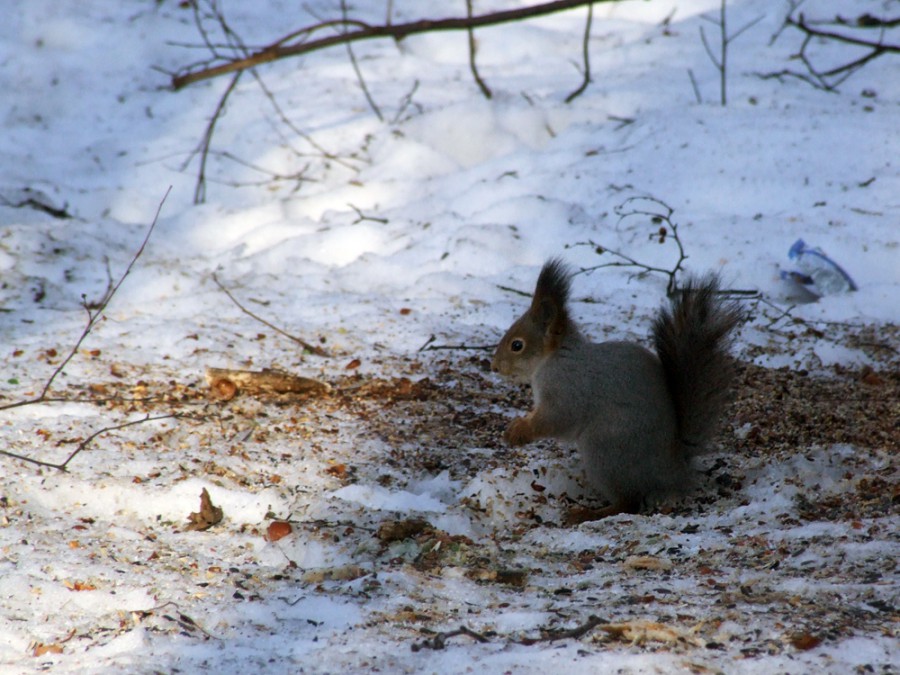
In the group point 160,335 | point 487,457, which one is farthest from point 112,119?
point 487,457

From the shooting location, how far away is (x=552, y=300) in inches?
112

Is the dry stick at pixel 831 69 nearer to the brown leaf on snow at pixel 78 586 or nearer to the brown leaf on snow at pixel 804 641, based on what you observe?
the brown leaf on snow at pixel 804 641

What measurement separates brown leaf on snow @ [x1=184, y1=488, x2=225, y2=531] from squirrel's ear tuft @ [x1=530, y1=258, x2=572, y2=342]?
41.7 inches

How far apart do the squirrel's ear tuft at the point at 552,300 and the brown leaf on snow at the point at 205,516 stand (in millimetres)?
1059

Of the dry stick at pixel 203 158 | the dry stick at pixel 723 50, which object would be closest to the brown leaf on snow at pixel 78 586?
the dry stick at pixel 203 158

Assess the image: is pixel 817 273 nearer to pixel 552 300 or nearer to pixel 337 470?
pixel 552 300

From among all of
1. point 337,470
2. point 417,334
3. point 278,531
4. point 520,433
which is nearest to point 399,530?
point 278,531

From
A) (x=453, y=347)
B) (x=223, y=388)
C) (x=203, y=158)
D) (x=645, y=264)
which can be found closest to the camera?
(x=223, y=388)

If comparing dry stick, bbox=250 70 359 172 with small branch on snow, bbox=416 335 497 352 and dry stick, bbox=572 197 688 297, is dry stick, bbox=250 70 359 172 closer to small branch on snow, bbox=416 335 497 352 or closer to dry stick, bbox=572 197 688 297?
dry stick, bbox=572 197 688 297

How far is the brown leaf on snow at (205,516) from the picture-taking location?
91.2 inches

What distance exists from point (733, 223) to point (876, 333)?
90 cm

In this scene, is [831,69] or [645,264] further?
[831,69]

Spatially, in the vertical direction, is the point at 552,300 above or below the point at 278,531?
above

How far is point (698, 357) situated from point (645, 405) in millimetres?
185
